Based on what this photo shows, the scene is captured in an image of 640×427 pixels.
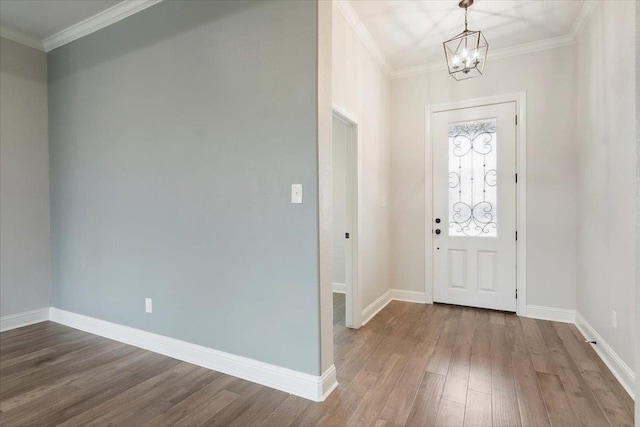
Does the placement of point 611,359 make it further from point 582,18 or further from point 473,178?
point 582,18

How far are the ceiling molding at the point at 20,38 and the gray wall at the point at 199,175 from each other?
339 millimetres

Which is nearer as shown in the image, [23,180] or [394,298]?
[23,180]

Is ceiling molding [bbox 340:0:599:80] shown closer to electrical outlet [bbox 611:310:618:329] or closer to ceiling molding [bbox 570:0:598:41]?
ceiling molding [bbox 570:0:598:41]

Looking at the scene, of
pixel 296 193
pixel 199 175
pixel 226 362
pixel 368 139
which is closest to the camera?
pixel 296 193

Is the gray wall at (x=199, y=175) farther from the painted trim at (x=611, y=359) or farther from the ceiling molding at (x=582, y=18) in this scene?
the ceiling molding at (x=582, y=18)

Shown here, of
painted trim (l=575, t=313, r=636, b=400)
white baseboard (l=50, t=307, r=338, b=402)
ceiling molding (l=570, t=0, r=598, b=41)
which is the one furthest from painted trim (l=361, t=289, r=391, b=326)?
ceiling molding (l=570, t=0, r=598, b=41)

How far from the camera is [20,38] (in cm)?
330

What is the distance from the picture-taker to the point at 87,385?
2.20 meters

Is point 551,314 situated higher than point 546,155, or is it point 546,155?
point 546,155

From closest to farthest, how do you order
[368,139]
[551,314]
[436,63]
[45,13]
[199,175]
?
[199,175]
[45,13]
[551,314]
[368,139]
[436,63]

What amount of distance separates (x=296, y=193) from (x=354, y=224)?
1.32m

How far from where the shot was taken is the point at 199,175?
2.49m

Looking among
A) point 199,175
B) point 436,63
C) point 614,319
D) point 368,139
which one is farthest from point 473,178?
point 199,175

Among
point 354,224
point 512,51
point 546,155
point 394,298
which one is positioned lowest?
point 394,298
